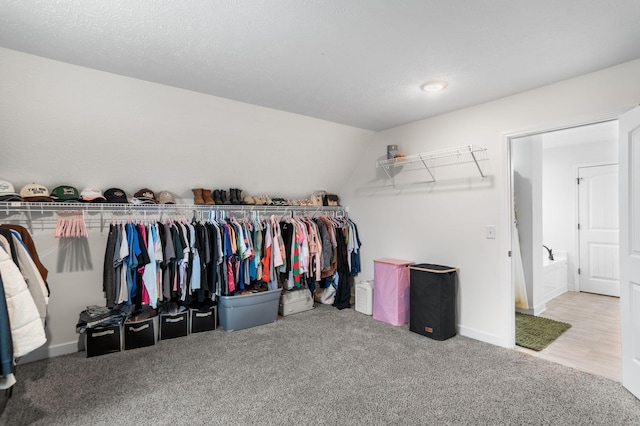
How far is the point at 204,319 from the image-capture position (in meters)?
3.56

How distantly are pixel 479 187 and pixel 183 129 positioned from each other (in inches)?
122

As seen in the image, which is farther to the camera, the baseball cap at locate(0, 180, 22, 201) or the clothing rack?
the clothing rack

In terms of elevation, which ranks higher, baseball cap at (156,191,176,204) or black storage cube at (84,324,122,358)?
baseball cap at (156,191,176,204)

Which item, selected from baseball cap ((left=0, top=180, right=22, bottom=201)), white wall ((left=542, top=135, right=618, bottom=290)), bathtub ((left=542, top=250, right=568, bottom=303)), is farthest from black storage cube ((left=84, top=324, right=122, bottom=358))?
white wall ((left=542, top=135, right=618, bottom=290))

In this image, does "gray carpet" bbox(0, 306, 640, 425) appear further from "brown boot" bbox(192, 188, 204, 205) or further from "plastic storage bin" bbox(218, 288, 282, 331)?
"brown boot" bbox(192, 188, 204, 205)

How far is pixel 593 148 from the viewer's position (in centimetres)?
521

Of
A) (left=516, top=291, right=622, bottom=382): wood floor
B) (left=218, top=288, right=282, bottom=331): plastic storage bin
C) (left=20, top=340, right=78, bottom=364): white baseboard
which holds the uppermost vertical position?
(left=218, top=288, right=282, bottom=331): plastic storage bin

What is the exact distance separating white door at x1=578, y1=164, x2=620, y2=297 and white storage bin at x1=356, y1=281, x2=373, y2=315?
3.88 metres

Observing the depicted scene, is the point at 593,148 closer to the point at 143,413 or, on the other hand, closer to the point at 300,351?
the point at 300,351

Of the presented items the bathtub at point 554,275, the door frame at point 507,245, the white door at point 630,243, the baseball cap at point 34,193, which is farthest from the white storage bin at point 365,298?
the baseball cap at point 34,193

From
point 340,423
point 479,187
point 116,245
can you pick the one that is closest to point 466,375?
point 340,423

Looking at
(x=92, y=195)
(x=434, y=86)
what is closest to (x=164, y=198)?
(x=92, y=195)

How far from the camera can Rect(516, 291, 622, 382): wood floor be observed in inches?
110

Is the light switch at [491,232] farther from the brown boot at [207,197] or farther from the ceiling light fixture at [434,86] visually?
the brown boot at [207,197]
